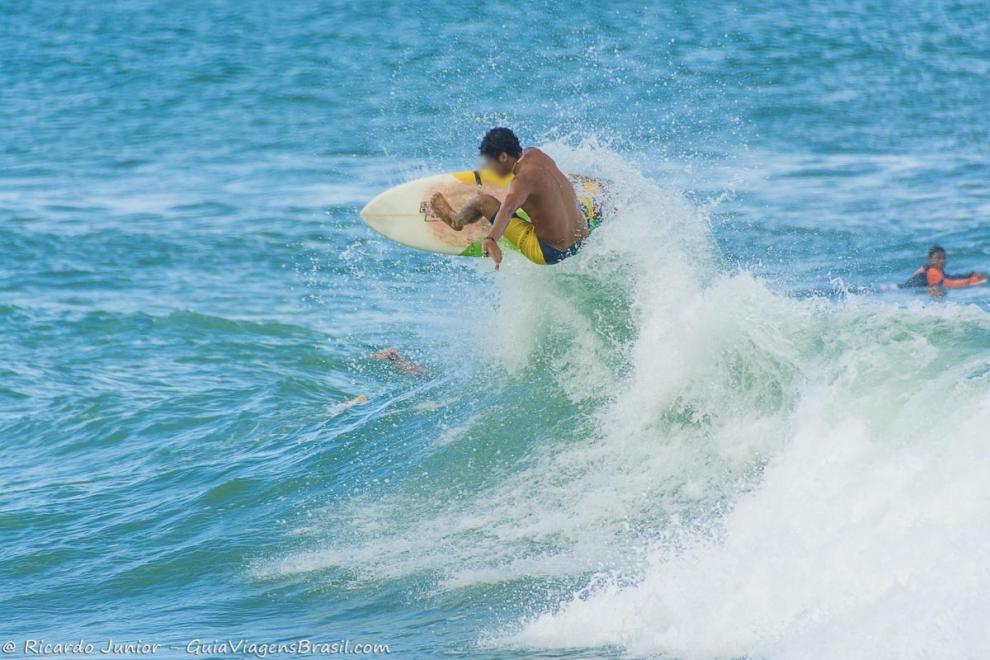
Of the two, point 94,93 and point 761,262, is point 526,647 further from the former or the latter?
point 94,93

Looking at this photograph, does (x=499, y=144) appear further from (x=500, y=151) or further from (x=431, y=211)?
(x=431, y=211)

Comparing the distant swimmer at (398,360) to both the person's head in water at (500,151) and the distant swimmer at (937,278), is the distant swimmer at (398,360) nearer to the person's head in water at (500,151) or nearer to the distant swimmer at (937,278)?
the person's head in water at (500,151)

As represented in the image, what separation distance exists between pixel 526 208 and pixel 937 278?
24.7ft

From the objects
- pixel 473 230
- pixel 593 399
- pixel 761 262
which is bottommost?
pixel 761 262

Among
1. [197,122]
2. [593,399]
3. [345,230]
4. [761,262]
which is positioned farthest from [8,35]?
[593,399]

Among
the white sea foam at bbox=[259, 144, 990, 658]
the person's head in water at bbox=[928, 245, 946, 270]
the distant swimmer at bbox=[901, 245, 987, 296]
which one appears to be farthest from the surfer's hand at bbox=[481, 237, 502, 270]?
the person's head in water at bbox=[928, 245, 946, 270]

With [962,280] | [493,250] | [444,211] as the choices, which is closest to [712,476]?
[493,250]

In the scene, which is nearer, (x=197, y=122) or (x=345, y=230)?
(x=345, y=230)

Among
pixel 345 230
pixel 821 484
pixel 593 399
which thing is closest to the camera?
pixel 821 484

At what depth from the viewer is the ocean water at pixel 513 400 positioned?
634 centimetres

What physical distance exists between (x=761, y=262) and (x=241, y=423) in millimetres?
7794

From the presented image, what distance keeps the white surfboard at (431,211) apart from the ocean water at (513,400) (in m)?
0.63

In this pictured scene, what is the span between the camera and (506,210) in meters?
8.10

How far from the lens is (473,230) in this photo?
31.1ft
